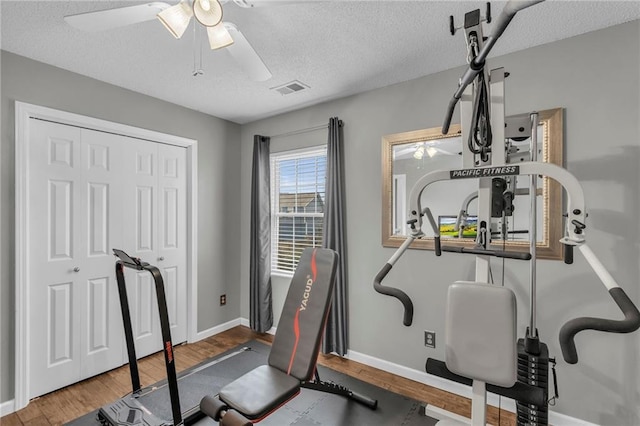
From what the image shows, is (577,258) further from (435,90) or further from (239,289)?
(239,289)

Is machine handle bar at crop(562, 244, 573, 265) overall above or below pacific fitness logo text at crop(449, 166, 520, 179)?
below

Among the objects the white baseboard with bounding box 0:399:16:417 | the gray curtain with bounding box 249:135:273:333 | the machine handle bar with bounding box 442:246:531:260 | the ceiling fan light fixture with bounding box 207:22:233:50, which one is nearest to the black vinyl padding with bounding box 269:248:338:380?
the machine handle bar with bounding box 442:246:531:260

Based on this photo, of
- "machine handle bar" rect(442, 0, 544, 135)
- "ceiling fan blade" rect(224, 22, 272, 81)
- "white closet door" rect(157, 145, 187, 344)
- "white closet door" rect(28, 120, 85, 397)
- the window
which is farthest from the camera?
the window

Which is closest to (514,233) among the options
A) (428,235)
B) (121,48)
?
(428,235)

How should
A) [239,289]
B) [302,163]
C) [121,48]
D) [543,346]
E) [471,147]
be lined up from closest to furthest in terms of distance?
[471,147] → [543,346] → [121,48] → [302,163] → [239,289]

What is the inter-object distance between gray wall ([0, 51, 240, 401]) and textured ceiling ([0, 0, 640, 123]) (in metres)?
0.14

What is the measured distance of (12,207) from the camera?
221 cm

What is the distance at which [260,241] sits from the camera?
3584 millimetres

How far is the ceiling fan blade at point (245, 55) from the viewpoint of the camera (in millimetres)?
1504

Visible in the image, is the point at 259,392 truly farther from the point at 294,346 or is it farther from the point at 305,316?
the point at 305,316

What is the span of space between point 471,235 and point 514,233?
0.94 feet

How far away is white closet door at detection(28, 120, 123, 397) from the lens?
2.33 meters

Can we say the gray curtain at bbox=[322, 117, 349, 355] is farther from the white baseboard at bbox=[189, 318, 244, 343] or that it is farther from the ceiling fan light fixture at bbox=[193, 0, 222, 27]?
the ceiling fan light fixture at bbox=[193, 0, 222, 27]

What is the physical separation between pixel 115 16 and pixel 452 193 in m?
2.37
